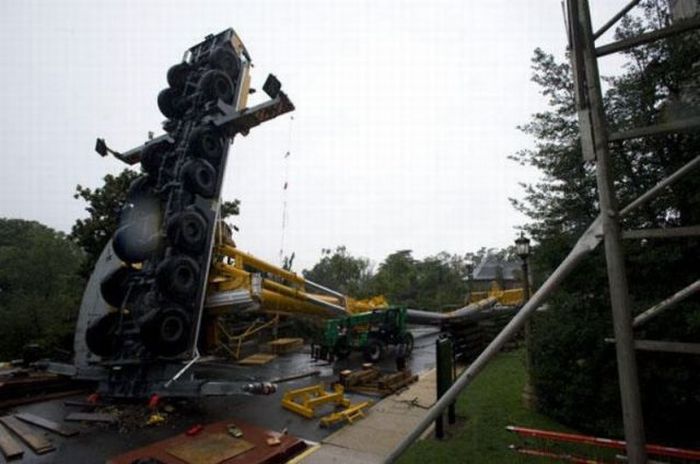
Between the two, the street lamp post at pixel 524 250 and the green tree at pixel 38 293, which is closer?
the street lamp post at pixel 524 250

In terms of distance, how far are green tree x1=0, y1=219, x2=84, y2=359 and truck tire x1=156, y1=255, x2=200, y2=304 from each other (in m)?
6.81

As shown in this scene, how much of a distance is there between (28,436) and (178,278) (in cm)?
382

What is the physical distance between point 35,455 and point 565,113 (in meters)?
11.6

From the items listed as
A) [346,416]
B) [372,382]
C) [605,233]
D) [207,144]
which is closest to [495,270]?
[372,382]

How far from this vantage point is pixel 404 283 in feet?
137

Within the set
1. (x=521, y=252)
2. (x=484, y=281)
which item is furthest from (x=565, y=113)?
(x=484, y=281)

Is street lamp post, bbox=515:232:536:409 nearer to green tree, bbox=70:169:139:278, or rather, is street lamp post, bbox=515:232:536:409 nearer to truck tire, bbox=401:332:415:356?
truck tire, bbox=401:332:415:356

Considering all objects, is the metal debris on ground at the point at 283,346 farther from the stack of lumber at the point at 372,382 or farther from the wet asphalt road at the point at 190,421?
the stack of lumber at the point at 372,382

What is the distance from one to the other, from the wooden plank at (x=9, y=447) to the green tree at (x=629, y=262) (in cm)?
910

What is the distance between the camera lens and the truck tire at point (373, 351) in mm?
14117

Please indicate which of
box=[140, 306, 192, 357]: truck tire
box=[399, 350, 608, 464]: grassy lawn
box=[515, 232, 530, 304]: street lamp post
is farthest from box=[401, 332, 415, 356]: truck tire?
box=[140, 306, 192, 357]: truck tire

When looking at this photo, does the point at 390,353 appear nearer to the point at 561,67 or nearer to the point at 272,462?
the point at 272,462

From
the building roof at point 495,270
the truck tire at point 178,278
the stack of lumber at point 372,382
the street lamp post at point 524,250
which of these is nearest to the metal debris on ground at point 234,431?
the truck tire at point 178,278

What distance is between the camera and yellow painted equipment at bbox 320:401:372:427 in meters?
7.19
